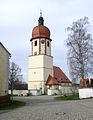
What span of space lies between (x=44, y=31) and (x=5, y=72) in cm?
4816

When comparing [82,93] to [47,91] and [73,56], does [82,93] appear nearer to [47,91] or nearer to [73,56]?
[73,56]

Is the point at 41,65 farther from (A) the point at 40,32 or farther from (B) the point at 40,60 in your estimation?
(A) the point at 40,32

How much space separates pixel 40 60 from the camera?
78375 millimetres

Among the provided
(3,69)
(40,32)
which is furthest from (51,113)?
(40,32)

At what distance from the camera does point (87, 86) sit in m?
46.3

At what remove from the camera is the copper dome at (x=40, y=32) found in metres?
79.5

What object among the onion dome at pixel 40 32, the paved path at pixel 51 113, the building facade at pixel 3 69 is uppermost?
the onion dome at pixel 40 32

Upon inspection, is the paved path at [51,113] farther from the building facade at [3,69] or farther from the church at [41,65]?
the church at [41,65]

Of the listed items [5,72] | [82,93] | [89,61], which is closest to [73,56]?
[89,61]

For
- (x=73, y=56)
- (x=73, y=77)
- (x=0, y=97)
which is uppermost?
(x=73, y=56)

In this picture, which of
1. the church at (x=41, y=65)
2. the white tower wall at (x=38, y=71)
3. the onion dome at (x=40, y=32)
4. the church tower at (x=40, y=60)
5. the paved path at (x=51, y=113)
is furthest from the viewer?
the onion dome at (x=40, y=32)

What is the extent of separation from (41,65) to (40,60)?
1.41 m

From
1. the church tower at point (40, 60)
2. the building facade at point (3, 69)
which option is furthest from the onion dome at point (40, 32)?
the building facade at point (3, 69)

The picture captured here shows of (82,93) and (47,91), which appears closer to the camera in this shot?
(82,93)
